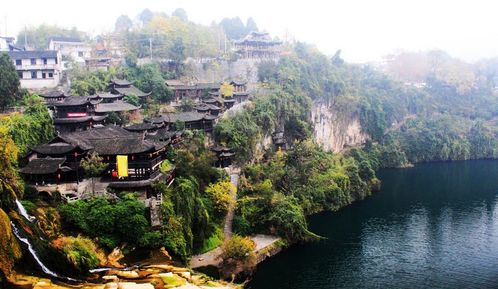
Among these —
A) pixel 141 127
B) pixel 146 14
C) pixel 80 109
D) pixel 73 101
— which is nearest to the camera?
pixel 141 127

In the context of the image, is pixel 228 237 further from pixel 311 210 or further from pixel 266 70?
pixel 266 70

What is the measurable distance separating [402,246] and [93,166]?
79.0ft

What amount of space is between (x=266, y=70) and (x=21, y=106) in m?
40.2

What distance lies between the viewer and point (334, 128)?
240 ft

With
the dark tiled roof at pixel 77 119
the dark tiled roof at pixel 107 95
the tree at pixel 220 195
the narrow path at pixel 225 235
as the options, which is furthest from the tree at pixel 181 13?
the tree at pixel 220 195

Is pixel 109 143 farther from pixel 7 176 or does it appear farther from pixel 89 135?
pixel 7 176

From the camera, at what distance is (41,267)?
21.6 metres

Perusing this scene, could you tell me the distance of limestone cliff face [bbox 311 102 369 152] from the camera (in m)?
69.5

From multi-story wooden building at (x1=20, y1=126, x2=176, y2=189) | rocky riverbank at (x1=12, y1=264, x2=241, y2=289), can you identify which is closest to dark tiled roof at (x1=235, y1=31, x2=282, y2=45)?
multi-story wooden building at (x1=20, y1=126, x2=176, y2=189)

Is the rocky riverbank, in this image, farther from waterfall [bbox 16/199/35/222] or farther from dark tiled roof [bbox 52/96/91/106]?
dark tiled roof [bbox 52/96/91/106]

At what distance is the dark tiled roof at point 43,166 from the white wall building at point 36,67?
2347 cm

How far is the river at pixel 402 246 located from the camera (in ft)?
103

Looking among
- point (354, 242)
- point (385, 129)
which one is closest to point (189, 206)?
point (354, 242)

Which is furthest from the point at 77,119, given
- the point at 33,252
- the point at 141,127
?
the point at 33,252
